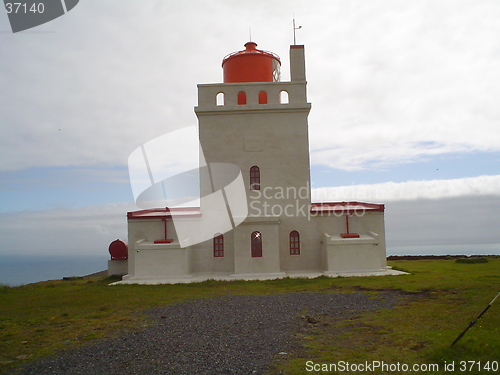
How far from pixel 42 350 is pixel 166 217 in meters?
11.9

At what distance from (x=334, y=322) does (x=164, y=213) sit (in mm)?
12640

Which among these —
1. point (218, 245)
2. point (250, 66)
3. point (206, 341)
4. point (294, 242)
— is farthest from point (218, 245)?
point (206, 341)

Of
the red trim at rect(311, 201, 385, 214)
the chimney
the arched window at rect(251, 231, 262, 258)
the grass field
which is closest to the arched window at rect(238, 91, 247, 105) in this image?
the chimney

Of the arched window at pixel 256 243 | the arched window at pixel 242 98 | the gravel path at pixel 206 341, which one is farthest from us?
the arched window at pixel 242 98

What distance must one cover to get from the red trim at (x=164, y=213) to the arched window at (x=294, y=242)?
466 centimetres

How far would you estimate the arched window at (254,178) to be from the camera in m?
19.6

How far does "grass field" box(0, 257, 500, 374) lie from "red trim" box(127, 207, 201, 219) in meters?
4.00

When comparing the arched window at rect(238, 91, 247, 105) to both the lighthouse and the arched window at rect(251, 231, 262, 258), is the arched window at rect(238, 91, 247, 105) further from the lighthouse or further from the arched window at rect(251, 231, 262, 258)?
the arched window at rect(251, 231, 262, 258)

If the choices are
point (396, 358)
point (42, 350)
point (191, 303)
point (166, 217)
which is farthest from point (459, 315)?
point (166, 217)

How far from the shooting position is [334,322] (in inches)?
369

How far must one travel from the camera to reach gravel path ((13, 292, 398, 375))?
21.7 ft

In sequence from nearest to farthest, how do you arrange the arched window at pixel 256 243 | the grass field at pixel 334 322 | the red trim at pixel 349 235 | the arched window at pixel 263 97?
the grass field at pixel 334 322
the arched window at pixel 256 243
the red trim at pixel 349 235
the arched window at pixel 263 97

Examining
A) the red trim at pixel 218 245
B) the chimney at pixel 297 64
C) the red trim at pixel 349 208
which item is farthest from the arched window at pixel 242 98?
the red trim at pixel 218 245

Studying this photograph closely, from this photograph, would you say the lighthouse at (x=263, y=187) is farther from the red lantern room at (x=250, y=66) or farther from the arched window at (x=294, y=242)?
the red lantern room at (x=250, y=66)
